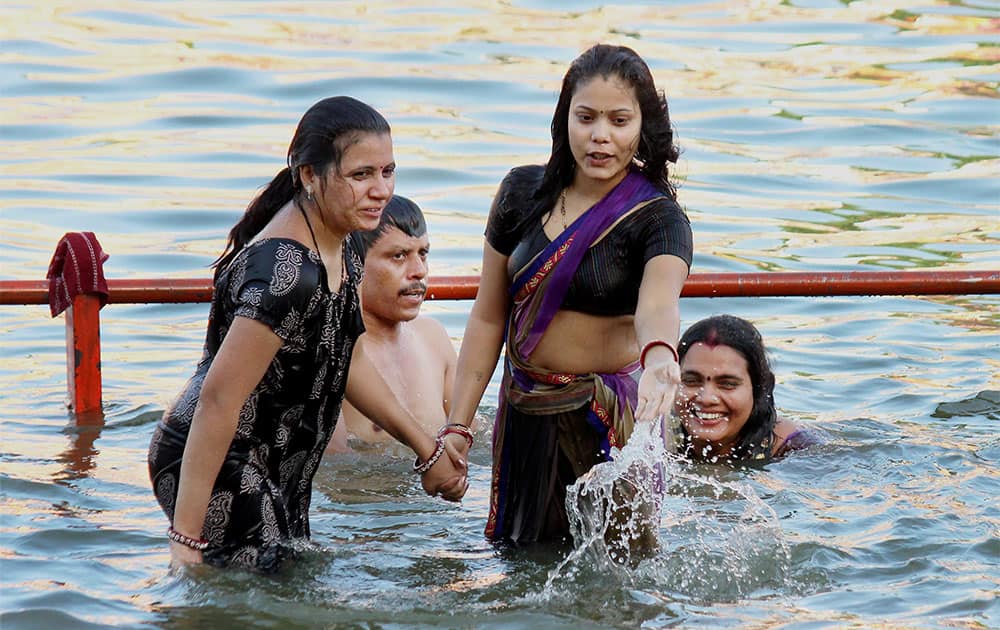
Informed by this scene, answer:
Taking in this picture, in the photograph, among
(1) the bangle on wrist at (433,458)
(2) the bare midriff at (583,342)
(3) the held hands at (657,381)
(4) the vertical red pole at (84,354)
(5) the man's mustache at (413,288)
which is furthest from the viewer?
(4) the vertical red pole at (84,354)

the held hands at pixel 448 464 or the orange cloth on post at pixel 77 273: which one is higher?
the orange cloth on post at pixel 77 273

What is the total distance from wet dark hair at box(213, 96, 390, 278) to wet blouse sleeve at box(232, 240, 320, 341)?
205mm

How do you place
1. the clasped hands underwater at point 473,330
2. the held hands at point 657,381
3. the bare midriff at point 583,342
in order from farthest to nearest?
the bare midriff at point 583,342 → the clasped hands underwater at point 473,330 → the held hands at point 657,381

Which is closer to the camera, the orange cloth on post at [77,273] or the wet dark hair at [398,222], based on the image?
the wet dark hair at [398,222]

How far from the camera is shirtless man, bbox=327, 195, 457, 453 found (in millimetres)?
5852

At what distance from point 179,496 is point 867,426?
3.81 m

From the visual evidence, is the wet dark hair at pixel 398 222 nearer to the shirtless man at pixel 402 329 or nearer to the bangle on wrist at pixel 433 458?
the shirtless man at pixel 402 329

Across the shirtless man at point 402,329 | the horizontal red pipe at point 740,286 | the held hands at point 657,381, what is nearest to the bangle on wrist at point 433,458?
the held hands at point 657,381

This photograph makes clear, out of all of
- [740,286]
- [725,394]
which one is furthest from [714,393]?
[740,286]

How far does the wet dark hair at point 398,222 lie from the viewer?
5.80 metres

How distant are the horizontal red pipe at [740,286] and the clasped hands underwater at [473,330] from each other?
185cm

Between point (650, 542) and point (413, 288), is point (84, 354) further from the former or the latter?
point (650, 542)

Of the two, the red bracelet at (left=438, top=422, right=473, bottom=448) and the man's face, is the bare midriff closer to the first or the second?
the red bracelet at (left=438, top=422, right=473, bottom=448)

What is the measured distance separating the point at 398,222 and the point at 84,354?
162cm
